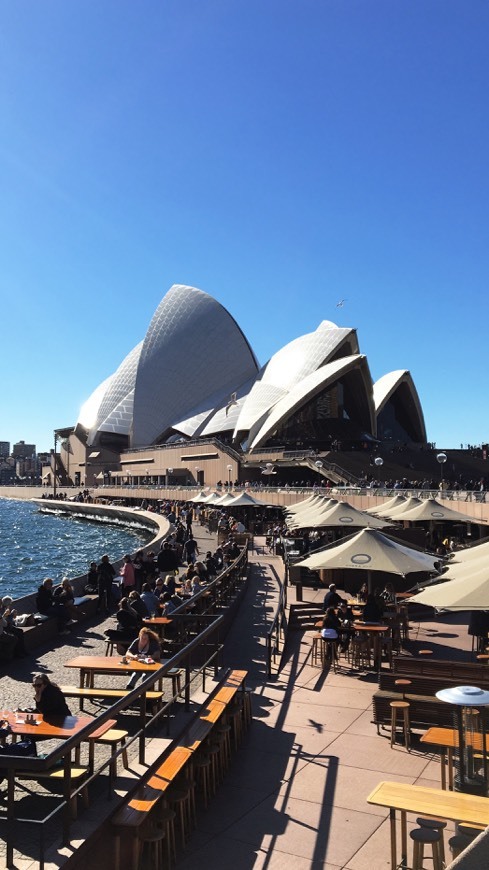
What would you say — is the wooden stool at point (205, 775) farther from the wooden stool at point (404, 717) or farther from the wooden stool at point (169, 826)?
the wooden stool at point (404, 717)

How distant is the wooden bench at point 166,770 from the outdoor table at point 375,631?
2.92 metres

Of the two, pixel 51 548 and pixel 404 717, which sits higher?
pixel 404 717

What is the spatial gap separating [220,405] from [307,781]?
229 ft

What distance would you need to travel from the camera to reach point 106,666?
720cm

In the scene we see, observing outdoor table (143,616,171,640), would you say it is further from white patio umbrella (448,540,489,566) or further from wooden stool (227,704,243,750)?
white patio umbrella (448,540,489,566)

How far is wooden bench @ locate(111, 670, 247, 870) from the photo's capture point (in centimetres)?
419

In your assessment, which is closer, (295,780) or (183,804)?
(183,804)

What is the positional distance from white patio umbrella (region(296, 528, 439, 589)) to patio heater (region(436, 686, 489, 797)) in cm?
466

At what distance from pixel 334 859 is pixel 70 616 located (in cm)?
816

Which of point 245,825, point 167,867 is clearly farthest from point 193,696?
point 167,867

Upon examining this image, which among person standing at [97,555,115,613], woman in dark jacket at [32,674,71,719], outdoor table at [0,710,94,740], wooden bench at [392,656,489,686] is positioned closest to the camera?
outdoor table at [0,710,94,740]

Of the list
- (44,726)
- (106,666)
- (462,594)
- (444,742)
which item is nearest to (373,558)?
→ (462,594)

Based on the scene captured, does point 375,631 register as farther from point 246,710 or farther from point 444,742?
point 444,742

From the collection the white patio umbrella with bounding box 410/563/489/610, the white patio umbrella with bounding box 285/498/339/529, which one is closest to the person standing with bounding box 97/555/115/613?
the white patio umbrella with bounding box 285/498/339/529
